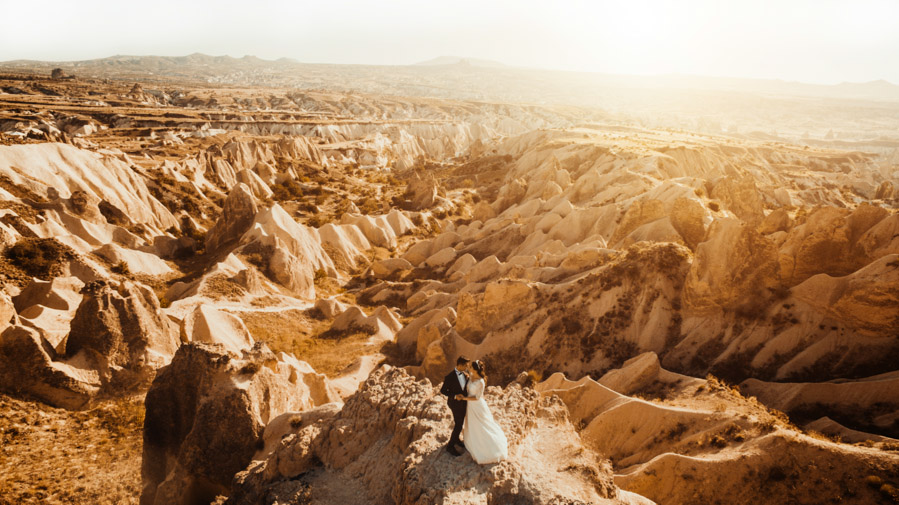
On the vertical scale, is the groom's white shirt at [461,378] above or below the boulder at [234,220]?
above

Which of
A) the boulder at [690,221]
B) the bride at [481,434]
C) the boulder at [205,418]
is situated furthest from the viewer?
the boulder at [690,221]

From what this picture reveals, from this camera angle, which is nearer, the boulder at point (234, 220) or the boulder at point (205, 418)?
the boulder at point (205, 418)

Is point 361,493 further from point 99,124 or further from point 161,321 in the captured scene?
point 99,124

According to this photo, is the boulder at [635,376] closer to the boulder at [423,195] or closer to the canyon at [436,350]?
the canyon at [436,350]

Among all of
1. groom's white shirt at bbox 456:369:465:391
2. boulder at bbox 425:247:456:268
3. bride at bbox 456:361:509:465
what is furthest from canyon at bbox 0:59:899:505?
groom's white shirt at bbox 456:369:465:391

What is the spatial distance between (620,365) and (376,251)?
94.8 feet

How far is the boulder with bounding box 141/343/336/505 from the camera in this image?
1175 centimetres

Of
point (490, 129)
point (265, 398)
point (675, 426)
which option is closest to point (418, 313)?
point (265, 398)

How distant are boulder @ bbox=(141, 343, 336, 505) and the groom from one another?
684 cm

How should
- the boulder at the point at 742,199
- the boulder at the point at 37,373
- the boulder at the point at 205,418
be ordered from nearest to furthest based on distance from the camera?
the boulder at the point at 205,418 → the boulder at the point at 37,373 → the boulder at the point at 742,199

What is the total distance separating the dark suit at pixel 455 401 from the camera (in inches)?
311

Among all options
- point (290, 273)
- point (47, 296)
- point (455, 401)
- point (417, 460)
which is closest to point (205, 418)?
point (417, 460)

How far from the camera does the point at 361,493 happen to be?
935 centimetres

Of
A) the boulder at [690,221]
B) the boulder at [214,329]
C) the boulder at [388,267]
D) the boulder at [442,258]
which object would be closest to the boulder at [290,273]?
the boulder at [388,267]
